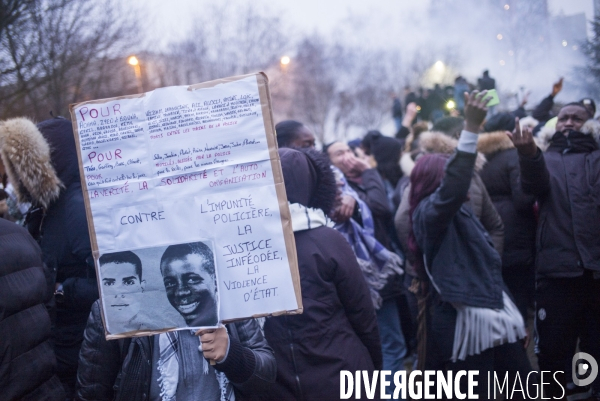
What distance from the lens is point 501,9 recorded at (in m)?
24.6

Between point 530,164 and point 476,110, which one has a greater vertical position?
point 476,110

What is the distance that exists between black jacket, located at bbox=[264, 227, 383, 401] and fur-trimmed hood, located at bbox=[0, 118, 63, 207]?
1486 mm

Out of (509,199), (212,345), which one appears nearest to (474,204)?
(509,199)

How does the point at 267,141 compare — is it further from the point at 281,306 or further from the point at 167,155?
the point at 281,306

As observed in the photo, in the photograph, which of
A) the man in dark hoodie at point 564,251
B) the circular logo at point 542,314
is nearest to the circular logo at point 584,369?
the man in dark hoodie at point 564,251

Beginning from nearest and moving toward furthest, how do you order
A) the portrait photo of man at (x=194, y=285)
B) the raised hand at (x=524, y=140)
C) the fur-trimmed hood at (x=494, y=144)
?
the portrait photo of man at (x=194, y=285) < the raised hand at (x=524, y=140) < the fur-trimmed hood at (x=494, y=144)

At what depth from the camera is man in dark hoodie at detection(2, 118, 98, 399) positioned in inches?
122

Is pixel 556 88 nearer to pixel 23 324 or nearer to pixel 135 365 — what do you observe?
pixel 135 365

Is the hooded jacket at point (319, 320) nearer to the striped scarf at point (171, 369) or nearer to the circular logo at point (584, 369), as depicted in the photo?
the striped scarf at point (171, 369)

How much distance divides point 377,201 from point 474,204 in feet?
3.17

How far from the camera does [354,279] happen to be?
2.78 metres

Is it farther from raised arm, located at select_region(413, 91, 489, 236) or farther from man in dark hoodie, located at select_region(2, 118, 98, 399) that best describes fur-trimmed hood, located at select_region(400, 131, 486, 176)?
man in dark hoodie, located at select_region(2, 118, 98, 399)

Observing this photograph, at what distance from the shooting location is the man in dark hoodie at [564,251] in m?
4.02

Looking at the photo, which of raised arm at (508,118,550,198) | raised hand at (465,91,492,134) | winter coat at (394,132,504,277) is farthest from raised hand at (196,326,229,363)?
raised arm at (508,118,550,198)
